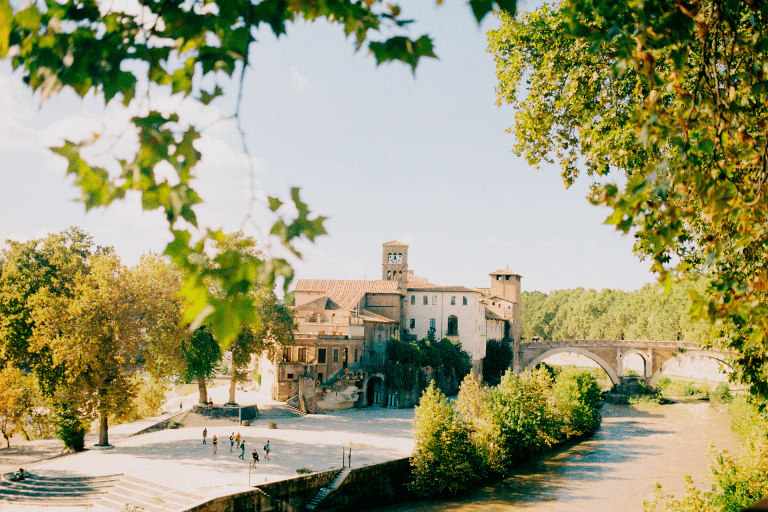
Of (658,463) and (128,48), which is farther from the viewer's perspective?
(658,463)

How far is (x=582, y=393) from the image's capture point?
34594 millimetres

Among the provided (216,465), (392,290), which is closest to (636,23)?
(216,465)

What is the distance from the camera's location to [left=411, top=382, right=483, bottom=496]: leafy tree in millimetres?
21078

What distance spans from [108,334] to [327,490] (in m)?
10.1

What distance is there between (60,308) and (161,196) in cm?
2136

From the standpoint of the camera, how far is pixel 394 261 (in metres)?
51.3

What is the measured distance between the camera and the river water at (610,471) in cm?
2005

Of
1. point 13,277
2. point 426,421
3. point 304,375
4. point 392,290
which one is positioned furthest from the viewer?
point 392,290

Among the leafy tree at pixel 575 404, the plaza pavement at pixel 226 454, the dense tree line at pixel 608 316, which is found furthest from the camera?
the dense tree line at pixel 608 316

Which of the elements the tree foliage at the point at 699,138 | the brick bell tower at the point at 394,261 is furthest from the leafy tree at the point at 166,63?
the brick bell tower at the point at 394,261

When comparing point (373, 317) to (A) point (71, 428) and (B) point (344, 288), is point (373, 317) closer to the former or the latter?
(B) point (344, 288)

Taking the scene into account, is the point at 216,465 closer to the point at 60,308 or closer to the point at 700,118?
the point at 60,308

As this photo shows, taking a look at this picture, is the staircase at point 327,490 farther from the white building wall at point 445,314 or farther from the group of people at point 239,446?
the white building wall at point 445,314

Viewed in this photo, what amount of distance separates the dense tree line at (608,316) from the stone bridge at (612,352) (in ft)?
18.3
